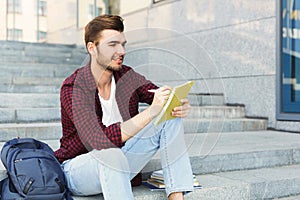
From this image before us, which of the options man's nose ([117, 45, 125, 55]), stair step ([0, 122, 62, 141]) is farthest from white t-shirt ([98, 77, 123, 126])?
stair step ([0, 122, 62, 141])

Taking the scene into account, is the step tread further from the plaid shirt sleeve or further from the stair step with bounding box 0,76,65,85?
the stair step with bounding box 0,76,65,85

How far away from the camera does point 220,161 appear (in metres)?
3.34

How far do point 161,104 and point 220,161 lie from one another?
1.41m

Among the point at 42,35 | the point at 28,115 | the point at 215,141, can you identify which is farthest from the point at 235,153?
the point at 42,35

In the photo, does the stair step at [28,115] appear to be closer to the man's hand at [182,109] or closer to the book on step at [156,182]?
the book on step at [156,182]

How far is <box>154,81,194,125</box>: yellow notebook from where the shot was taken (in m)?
2.09

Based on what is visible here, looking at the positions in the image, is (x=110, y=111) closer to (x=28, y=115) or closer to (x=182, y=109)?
(x=182, y=109)

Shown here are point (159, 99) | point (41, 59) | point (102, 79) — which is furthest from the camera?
point (41, 59)

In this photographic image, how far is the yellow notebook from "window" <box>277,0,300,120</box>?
11.0 ft

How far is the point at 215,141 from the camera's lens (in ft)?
7.86

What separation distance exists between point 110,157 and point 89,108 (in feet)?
0.89

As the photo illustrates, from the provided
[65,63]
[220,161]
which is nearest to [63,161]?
[220,161]

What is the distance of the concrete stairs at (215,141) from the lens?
107 inches

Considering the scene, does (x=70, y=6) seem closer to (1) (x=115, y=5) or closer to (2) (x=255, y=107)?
(1) (x=115, y=5)
